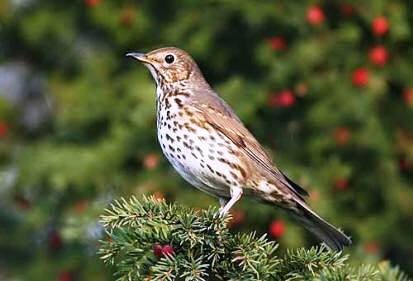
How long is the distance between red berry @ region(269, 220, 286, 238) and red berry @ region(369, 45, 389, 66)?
112cm

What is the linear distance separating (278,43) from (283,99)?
385 millimetres

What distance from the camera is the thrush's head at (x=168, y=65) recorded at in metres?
5.68

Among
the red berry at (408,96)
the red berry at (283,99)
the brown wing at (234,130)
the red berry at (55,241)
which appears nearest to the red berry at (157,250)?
the brown wing at (234,130)

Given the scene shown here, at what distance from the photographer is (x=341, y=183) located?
24.9 feet

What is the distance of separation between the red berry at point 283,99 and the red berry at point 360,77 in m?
0.38

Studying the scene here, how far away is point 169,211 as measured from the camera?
4059 millimetres

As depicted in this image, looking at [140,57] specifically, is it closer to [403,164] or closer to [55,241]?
[403,164]

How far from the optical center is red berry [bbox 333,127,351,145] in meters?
7.48

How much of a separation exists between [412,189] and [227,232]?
3764 mm

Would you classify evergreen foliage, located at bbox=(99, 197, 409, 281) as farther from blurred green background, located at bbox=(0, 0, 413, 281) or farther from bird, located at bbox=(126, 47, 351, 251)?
blurred green background, located at bbox=(0, 0, 413, 281)

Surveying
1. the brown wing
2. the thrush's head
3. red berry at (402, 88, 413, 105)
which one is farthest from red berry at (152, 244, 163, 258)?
red berry at (402, 88, 413, 105)

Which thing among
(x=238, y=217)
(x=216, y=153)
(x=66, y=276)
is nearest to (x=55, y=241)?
(x=66, y=276)

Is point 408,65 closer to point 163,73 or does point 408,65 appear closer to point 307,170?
point 307,170

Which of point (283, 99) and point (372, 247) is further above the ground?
point (283, 99)
